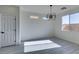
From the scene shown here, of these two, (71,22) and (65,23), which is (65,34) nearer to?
(65,23)

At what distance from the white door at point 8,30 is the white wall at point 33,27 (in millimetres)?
1436

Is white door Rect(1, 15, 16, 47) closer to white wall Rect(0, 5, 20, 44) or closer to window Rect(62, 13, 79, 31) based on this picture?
white wall Rect(0, 5, 20, 44)

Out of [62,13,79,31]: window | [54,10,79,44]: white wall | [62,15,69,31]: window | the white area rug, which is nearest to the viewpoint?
the white area rug

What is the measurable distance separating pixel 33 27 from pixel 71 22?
10.5 ft

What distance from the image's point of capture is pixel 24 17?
23.3ft

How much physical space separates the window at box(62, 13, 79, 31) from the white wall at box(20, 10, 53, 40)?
74.0 inches

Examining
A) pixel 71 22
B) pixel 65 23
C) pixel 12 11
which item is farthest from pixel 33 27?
pixel 71 22

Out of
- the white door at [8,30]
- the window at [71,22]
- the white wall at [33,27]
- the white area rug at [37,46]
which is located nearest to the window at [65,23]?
the window at [71,22]

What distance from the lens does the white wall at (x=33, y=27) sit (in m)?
7.06

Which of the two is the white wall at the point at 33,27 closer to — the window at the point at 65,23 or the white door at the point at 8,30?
the white door at the point at 8,30

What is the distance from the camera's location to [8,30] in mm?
5207

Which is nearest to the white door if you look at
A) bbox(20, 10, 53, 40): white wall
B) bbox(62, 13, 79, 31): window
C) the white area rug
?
the white area rug

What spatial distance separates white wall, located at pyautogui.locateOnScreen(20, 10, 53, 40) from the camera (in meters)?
7.06

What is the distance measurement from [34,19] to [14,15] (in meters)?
2.78
